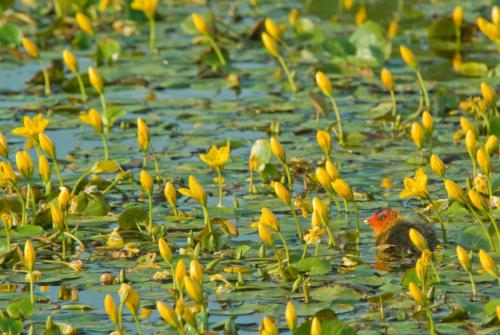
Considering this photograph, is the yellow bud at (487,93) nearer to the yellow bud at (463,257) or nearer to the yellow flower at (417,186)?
the yellow flower at (417,186)

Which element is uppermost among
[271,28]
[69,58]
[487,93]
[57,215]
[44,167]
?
[271,28]

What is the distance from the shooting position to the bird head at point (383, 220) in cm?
441

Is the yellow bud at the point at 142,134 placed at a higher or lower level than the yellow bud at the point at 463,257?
higher

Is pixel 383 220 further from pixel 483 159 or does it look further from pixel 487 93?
pixel 487 93

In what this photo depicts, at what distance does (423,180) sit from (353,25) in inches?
186

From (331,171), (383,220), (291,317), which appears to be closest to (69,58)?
(331,171)

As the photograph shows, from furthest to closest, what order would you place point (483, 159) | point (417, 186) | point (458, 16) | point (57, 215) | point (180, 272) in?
1. point (458, 16)
2. point (483, 159)
3. point (57, 215)
4. point (417, 186)
5. point (180, 272)

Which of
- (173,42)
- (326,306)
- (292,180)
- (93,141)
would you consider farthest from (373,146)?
(173,42)

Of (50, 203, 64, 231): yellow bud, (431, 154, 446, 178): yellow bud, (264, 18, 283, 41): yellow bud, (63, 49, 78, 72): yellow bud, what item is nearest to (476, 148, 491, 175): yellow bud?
(431, 154, 446, 178): yellow bud

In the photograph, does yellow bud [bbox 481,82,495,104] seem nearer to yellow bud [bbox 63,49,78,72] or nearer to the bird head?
the bird head

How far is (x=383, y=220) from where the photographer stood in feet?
14.6

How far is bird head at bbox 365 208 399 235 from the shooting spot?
4411mm

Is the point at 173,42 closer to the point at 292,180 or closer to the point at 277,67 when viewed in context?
the point at 277,67

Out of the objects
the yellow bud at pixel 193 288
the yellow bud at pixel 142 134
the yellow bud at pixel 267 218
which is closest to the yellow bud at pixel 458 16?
the yellow bud at pixel 142 134
